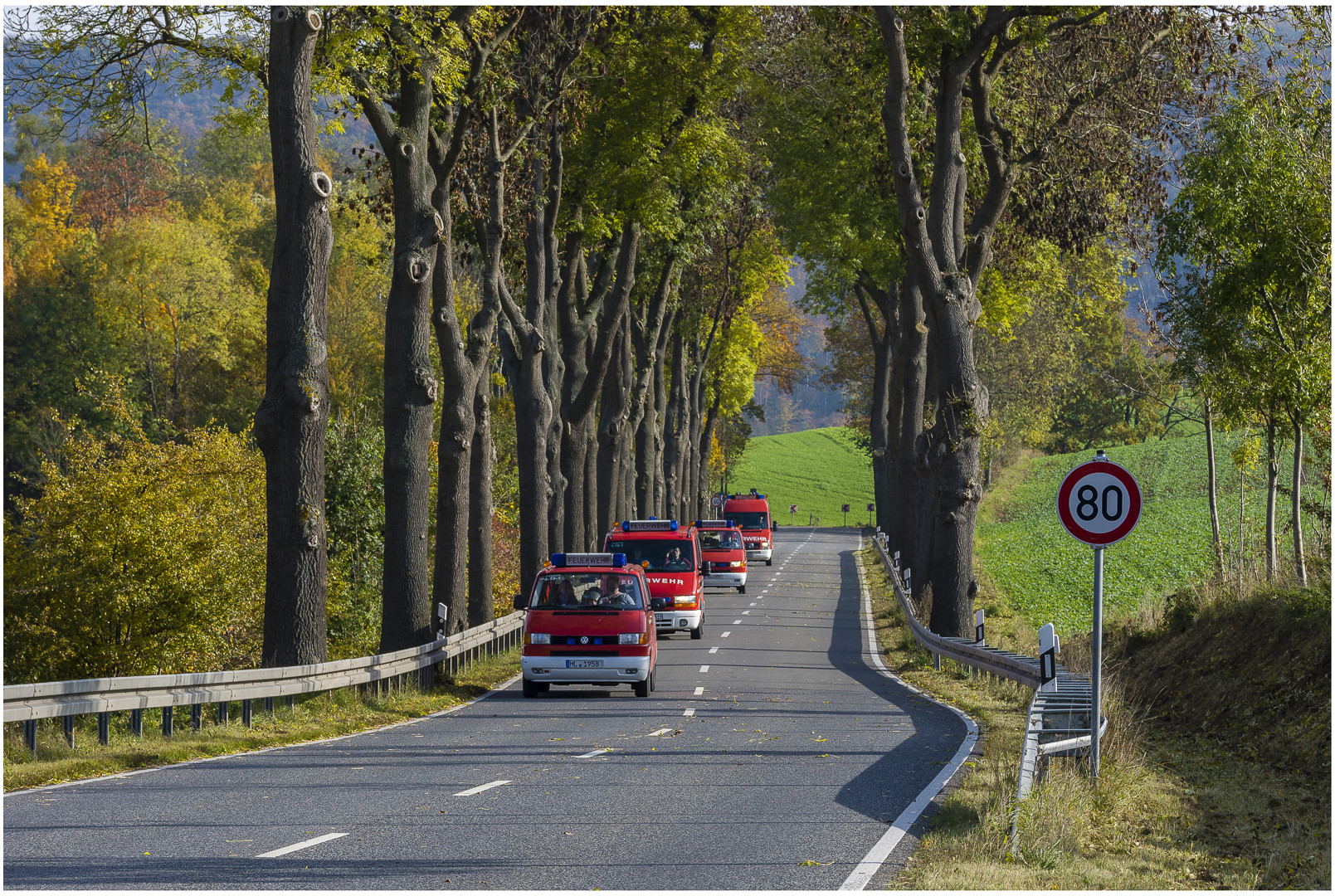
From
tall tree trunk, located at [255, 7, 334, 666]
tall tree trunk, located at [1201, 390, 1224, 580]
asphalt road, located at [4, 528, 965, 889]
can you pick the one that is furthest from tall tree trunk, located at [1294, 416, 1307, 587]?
tall tree trunk, located at [255, 7, 334, 666]

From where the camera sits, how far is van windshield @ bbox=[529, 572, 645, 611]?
19.4 metres

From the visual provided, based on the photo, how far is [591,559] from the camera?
20.4 m

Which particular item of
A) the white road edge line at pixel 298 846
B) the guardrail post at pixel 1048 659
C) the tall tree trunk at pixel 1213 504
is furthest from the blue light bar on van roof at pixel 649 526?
the white road edge line at pixel 298 846

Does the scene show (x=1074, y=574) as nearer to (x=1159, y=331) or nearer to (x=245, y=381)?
(x=1159, y=331)

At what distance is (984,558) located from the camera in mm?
48188

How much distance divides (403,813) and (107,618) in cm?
1544

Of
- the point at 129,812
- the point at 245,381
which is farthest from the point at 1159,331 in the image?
the point at 245,381

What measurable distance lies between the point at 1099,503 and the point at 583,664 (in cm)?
1008

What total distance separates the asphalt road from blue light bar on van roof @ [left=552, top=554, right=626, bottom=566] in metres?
2.65

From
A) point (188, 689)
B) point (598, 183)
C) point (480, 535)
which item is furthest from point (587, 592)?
point (598, 183)

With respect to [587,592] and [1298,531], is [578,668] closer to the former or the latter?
[587,592]

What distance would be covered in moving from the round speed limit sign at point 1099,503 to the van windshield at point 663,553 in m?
19.1

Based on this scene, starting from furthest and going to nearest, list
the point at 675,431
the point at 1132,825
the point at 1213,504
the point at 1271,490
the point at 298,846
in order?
the point at 675,431, the point at 1213,504, the point at 1271,490, the point at 1132,825, the point at 298,846

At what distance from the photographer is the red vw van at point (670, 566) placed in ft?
93.5
